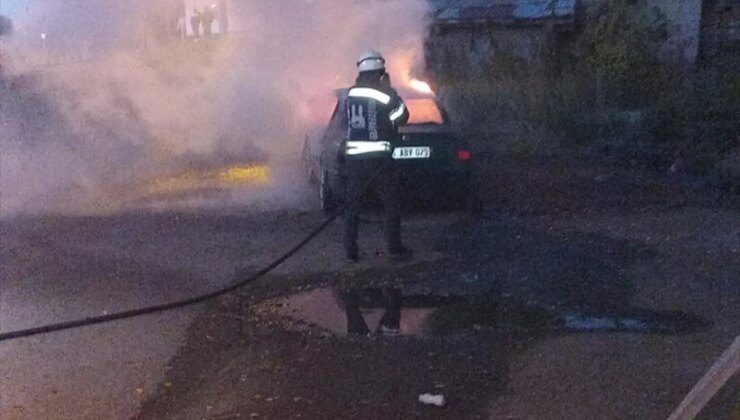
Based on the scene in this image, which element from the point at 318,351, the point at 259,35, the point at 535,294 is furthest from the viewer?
the point at 259,35

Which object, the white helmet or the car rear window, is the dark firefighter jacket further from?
the car rear window

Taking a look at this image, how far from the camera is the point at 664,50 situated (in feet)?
61.2

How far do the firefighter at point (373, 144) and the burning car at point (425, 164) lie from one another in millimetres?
1661

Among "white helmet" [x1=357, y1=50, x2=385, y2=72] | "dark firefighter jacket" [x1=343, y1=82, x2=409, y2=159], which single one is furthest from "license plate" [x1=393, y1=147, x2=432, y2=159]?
"white helmet" [x1=357, y1=50, x2=385, y2=72]

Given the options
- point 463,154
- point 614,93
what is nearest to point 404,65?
point 614,93

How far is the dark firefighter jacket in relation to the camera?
8.73 m

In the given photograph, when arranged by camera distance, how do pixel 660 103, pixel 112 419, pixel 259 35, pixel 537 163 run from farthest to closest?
pixel 259 35
pixel 660 103
pixel 537 163
pixel 112 419

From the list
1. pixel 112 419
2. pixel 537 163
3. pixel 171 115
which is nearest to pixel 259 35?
pixel 171 115

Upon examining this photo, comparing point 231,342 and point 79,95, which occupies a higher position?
point 79,95

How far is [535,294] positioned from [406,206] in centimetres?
402

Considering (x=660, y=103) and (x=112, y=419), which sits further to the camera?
(x=660, y=103)

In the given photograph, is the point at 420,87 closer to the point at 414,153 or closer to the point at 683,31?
the point at 414,153

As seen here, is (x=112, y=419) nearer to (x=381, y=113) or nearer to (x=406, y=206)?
(x=381, y=113)

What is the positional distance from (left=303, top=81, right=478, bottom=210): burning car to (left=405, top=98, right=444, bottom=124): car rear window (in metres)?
0.01
